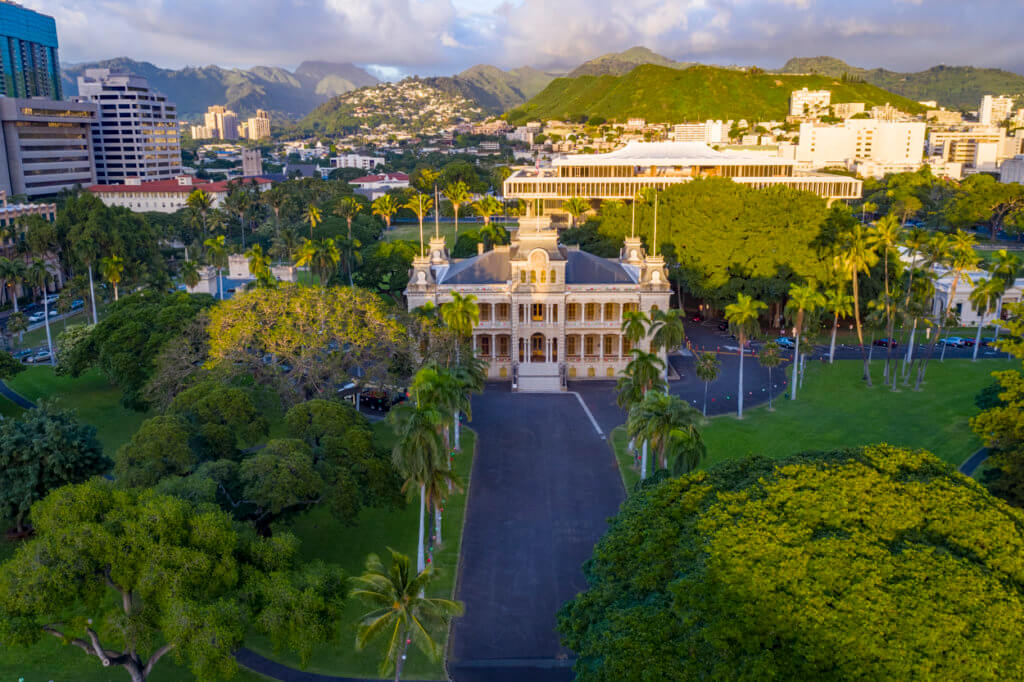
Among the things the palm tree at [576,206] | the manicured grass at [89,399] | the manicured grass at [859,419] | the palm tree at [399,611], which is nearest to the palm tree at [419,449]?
the palm tree at [399,611]

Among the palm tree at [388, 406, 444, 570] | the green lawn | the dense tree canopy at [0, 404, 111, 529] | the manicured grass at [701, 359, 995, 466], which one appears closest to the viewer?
the palm tree at [388, 406, 444, 570]

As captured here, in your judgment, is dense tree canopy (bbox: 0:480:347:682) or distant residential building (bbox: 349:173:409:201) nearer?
dense tree canopy (bbox: 0:480:347:682)

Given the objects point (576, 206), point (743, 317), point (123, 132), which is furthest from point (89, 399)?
point (123, 132)

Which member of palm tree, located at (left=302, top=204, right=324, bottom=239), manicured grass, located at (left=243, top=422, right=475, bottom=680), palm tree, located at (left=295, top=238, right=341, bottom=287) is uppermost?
palm tree, located at (left=302, top=204, right=324, bottom=239)

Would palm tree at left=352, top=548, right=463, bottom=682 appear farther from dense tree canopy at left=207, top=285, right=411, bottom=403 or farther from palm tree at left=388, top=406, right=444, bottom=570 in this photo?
dense tree canopy at left=207, top=285, right=411, bottom=403

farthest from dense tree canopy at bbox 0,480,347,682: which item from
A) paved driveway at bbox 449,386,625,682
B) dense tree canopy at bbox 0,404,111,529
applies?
dense tree canopy at bbox 0,404,111,529

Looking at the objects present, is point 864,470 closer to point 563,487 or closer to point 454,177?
point 563,487

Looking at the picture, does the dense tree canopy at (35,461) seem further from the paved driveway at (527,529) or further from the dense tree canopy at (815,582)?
the dense tree canopy at (815,582)

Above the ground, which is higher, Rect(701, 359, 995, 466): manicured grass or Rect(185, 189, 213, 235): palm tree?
Rect(185, 189, 213, 235): palm tree
